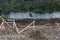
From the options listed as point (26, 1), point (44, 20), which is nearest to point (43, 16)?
point (44, 20)

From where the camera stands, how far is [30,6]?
27.5 ft

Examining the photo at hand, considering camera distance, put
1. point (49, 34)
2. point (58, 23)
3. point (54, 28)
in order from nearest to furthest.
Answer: point (49, 34) < point (54, 28) < point (58, 23)

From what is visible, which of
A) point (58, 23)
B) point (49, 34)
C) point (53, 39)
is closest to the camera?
point (53, 39)

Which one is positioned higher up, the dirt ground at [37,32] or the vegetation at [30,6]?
the vegetation at [30,6]

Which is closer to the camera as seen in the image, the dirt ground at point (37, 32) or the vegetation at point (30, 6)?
the dirt ground at point (37, 32)

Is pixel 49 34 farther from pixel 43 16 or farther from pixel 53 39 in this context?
pixel 43 16

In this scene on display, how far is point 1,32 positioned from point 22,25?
1011 mm

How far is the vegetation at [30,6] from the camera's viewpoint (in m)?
8.31

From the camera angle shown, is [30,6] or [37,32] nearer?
[37,32]

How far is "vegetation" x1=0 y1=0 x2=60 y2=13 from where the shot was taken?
27.3ft

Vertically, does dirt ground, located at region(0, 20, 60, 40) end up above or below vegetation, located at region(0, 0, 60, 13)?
below

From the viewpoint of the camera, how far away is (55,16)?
8.31 metres

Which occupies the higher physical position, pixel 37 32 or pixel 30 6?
pixel 30 6

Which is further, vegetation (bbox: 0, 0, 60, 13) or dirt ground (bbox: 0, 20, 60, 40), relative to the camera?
vegetation (bbox: 0, 0, 60, 13)
